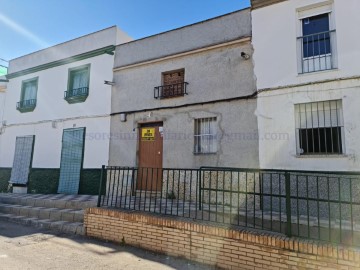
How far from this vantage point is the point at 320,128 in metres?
6.77

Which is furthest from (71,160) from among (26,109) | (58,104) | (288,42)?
(288,42)

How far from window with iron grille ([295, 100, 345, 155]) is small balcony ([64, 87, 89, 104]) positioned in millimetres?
7757

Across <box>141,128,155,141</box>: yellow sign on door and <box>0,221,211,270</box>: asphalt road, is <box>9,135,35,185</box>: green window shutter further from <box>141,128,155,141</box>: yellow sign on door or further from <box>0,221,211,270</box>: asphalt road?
<box>0,221,211,270</box>: asphalt road

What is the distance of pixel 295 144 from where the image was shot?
6895 mm

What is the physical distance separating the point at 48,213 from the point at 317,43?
8.17 meters

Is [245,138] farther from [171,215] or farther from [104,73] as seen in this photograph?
[104,73]

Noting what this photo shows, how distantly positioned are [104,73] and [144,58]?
185cm

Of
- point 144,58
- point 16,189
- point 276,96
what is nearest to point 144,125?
point 144,58

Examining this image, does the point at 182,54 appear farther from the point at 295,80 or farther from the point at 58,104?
the point at 58,104

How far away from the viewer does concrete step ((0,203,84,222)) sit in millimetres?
6648

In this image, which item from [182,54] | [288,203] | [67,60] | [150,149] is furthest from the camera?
[67,60]

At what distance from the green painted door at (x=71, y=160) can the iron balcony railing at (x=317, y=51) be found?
26.3ft

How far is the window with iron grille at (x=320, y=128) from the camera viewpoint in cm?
657

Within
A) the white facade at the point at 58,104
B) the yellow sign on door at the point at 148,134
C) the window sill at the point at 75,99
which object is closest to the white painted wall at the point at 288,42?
the yellow sign on door at the point at 148,134
